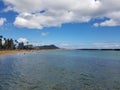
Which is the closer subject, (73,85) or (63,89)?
(63,89)

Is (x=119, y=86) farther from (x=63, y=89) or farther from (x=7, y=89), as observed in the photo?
(x=7, y=89)

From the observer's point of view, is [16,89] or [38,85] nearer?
[16,89]

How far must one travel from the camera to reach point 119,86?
31.4 m

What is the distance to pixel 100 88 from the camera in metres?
30.0

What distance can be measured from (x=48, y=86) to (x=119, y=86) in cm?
1061

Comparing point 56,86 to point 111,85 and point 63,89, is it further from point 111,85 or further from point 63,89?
point 111,85

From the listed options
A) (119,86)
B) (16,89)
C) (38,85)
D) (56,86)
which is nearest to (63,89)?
(56,86)

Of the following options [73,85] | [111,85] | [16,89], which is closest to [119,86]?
[111,85]

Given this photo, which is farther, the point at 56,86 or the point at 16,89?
the point at 56,86

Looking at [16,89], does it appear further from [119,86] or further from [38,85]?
[119,86]

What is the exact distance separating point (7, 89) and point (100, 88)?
13074 millimetres

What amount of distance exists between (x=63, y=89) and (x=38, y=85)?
4383 mm

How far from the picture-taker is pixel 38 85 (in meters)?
31.3

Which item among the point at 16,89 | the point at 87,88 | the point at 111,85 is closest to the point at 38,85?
the point at 16,89
